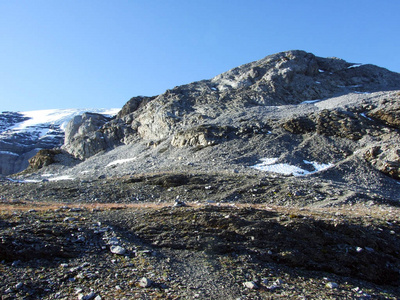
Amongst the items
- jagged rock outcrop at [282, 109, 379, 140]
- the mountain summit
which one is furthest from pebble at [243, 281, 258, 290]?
jagged rock outcrop at [282, 109, 379, 140]

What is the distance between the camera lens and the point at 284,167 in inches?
1348

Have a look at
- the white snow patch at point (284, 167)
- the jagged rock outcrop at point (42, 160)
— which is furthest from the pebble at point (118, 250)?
the jagged rock outcrop at point (42, 160)

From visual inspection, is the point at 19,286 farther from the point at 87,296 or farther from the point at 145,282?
the point at 145,282

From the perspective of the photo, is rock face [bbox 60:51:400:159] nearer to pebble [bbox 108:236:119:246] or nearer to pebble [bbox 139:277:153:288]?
pebble [bbox 108:236:119:246]

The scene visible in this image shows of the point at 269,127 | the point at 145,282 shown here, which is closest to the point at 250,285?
the point at 145,282

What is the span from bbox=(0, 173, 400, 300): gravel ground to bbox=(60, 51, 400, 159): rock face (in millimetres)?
36288

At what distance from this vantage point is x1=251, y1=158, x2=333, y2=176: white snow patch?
32906 mm

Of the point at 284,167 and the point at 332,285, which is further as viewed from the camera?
the point at 284,167

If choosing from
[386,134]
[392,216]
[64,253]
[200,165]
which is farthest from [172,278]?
[386,134]

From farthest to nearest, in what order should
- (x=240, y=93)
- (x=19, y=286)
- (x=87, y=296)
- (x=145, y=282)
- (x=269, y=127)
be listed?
(x=240, y=93) < (x=269, y=127) < (x=145, y=282) < (x=19, y=286) < (x=87, y=296)

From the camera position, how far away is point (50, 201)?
23.6 metres

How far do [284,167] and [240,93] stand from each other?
3209cm

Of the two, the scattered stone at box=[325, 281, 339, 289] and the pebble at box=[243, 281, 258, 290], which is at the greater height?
the pebble at box=[243, 281, 258, 290]

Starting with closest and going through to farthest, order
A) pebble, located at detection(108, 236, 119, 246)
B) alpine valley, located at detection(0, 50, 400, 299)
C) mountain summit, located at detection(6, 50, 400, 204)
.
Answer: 1. alpine valley, located at detection(0, 50, 400, 299)
2. pebble, located at detection(108, 236, 119, 246)
3. mountain summit, located at detection(6, 50, 400, 204)
